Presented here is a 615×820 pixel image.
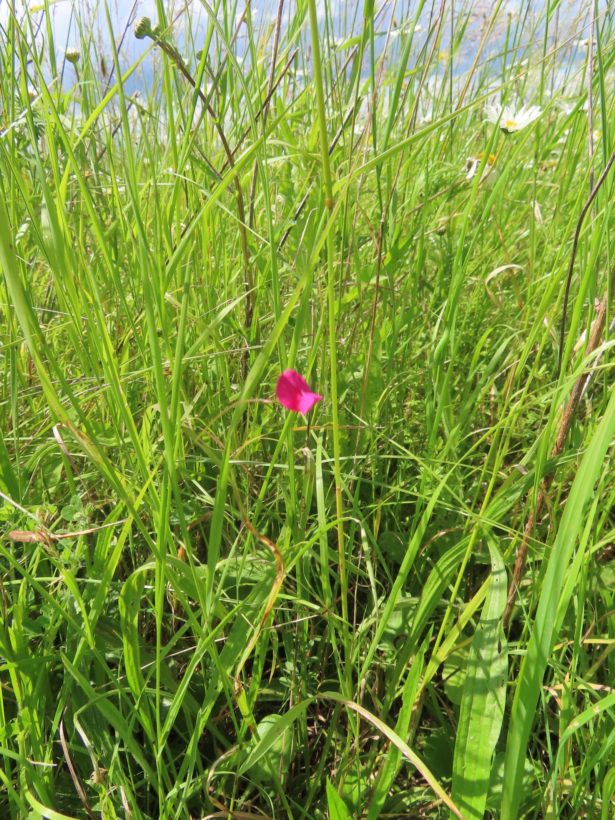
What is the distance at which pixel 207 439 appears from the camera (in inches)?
33.4

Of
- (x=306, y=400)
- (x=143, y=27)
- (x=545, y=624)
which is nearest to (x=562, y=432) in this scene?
(x=545, y=624)

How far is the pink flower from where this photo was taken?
47cm

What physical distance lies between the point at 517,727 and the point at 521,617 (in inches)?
12.0

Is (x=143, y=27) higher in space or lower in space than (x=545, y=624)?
higher

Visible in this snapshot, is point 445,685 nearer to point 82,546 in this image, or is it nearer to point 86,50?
point 82,546

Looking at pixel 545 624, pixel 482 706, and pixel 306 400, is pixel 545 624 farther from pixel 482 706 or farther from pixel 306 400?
pixel 306 400

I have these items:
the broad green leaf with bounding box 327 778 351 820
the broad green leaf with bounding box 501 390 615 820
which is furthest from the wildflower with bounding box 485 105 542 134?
the broad green leaf with bounding box 327 778 351 820

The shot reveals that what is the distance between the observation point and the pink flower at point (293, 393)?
1.56 ft

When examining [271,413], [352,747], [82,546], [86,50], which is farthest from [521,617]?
[86,50]

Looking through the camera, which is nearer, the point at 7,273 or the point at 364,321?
the point at 7,273

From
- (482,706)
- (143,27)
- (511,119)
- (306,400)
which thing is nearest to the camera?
(306,400)

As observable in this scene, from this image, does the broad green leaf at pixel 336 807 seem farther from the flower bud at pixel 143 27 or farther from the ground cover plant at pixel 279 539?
the flower bud at pixel 143 27

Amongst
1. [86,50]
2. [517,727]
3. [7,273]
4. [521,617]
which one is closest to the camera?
[7,273]

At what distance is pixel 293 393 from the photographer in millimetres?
483
